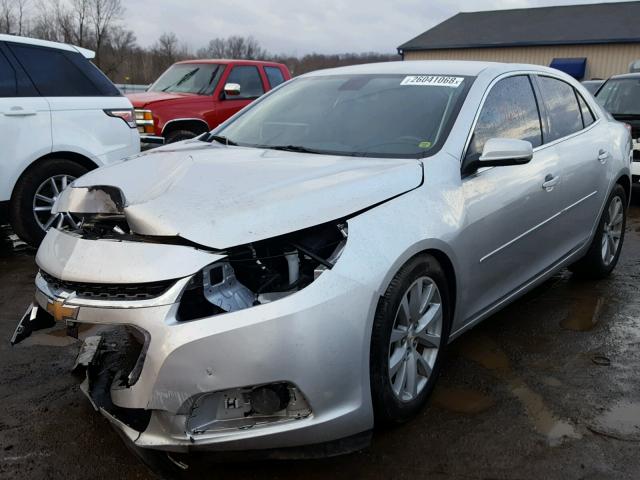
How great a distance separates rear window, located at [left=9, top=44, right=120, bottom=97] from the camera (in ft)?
18.1

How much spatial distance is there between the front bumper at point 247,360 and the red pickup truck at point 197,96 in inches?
276

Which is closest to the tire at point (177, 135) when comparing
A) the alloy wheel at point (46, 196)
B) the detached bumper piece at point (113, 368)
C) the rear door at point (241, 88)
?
the rear door at point (241, 88)

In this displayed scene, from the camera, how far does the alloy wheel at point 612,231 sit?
4863mm

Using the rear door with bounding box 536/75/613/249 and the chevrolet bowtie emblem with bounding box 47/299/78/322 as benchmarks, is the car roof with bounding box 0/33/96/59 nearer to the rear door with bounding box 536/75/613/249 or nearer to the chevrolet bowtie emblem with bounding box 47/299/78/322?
the chevrolet bowtie emblem with bounding box 47/299/78/322

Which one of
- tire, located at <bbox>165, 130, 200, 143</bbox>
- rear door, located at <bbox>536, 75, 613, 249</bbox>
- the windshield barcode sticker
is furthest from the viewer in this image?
tire, located at <bbox>165, 130, 200, 143</bbox>

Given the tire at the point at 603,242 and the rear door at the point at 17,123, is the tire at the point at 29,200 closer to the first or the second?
the rear door at the point at 17,123

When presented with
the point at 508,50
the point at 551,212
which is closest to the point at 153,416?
the point at 551,212

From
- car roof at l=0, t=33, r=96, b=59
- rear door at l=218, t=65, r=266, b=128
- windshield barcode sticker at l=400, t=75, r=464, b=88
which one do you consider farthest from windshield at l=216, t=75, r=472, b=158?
rear door at l=218, t=65, r=266, b=128

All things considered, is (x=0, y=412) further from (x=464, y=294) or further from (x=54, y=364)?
(x=464, y=294)

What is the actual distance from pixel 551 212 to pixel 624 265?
85.6 inches

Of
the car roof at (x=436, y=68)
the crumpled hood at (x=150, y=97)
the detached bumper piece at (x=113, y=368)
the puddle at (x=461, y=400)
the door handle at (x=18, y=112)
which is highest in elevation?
the car roof at (x=436, y=68)

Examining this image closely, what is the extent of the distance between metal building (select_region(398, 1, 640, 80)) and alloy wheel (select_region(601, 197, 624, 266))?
1330 inches

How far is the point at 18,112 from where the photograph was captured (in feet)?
17.1

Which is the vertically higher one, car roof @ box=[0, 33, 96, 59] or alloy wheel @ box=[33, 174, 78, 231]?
car roof @ box=[0, 33, 96, 59]
